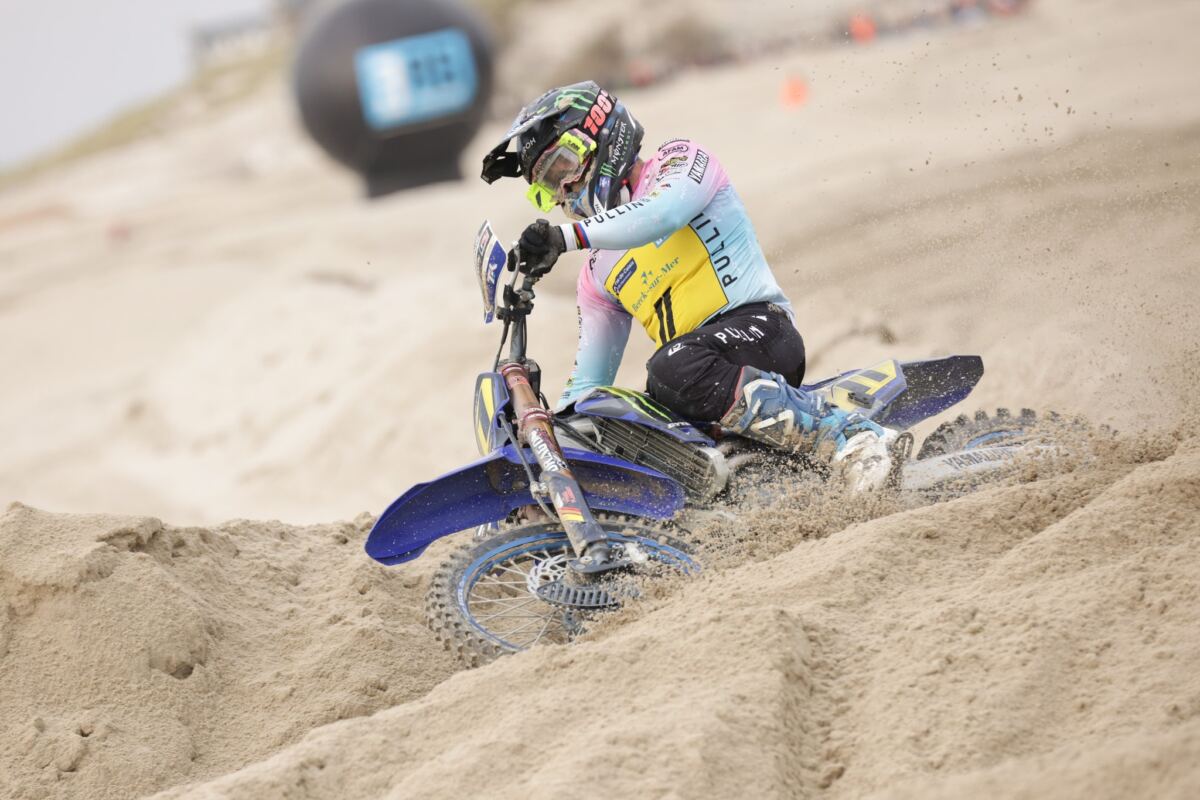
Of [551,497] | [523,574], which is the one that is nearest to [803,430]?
[551,497]

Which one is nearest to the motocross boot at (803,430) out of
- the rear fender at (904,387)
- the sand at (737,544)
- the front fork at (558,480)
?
the sand at (737,544)

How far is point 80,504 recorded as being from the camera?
396 inches

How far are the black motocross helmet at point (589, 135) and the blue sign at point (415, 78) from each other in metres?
12.0

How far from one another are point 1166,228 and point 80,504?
793 cm

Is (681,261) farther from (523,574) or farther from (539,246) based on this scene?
(523,574)

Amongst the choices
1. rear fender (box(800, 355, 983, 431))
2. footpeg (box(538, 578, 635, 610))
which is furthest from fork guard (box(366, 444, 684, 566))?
rear fender (box(800, 355, 983, 431))

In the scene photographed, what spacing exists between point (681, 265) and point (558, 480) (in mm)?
1077

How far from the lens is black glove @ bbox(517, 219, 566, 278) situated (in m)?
4.05

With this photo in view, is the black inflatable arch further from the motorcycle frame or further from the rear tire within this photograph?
the motorcycle frame

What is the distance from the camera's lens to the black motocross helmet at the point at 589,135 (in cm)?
446

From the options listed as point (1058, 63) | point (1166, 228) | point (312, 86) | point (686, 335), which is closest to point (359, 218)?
point (312, 86)

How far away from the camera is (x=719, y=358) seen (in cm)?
448

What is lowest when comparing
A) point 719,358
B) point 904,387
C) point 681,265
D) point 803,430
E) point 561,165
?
point 904,387

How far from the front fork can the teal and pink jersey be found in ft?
1.25
